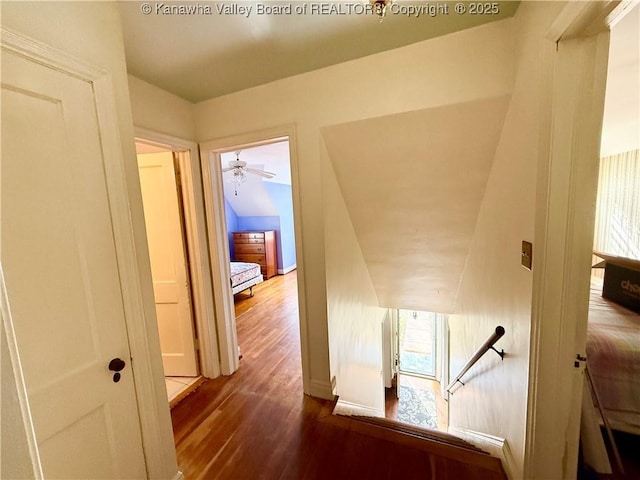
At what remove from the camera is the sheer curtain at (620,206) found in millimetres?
3133

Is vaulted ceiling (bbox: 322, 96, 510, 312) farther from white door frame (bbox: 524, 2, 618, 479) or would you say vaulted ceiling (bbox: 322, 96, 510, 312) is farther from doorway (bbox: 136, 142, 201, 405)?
doorway (bbox: 136, 142, 201, 405)

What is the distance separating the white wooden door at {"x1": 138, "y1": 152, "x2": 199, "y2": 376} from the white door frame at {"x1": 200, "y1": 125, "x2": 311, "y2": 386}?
240 mm

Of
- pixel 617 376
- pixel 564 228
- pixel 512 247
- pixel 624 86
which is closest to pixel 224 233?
pixel 512 247

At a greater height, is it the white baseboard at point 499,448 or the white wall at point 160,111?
the white wall at point 160,111

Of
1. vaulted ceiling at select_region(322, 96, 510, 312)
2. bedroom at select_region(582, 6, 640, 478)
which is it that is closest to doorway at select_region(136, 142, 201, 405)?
vaulted ceiling at select_region(322, 96, 510, 312)

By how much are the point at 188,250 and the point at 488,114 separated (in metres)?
2.35

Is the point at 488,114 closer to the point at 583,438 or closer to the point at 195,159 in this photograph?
the point at 583,438

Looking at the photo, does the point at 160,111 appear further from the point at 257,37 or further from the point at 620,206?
the point at 620,206

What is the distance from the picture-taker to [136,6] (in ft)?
3.75

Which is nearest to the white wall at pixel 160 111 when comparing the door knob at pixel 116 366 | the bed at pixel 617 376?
the door knob at pixel 116 366

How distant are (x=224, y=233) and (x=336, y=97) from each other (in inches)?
56.6

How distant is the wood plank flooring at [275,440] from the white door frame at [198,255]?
27cm

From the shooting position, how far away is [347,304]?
2348 millimetres

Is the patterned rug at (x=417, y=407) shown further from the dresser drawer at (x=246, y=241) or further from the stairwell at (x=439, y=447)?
the dresser drawer at (x=246, y=241)
